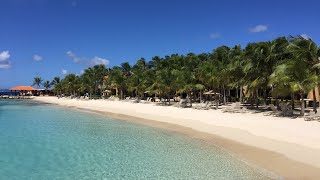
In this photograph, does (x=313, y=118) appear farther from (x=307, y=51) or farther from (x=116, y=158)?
(x=116, y=158)

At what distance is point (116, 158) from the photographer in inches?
559

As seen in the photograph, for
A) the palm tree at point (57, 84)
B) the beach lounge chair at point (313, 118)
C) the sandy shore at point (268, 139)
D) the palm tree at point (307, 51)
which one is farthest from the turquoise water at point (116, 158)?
the palm tree at point (57, 84)

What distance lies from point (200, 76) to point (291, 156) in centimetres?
2787

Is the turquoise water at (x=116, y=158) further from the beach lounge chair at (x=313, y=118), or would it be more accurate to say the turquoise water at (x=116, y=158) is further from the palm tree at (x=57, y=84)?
the palm tree at (x=57, y=84)

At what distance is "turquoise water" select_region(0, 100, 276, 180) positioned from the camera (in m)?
11.5

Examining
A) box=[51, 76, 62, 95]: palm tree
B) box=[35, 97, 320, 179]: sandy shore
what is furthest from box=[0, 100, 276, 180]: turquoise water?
box=[51, 76, 62, 95]: palm tree

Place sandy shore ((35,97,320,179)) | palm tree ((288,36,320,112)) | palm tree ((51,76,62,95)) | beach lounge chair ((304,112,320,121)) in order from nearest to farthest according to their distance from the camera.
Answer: sandy shore ((35,97,320,179)), beach lounge chair ((304,112,320,121)), palm tree ((288,36,320,112)), palm tree ((51,76,62,95))

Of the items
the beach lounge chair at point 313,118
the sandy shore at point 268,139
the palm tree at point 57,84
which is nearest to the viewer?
the sandy shore at point 268,139

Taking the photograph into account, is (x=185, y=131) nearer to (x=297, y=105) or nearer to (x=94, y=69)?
(x=297, y=105)

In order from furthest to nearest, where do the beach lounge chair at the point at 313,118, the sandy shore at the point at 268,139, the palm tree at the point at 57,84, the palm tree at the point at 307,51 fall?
the palm tree at the point at 57,84, the palm tree at the point at 307,51, the beach lounge chair at the point at 313,118, the sandy shore at the point at 268,139

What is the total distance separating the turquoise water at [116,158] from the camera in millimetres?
11469

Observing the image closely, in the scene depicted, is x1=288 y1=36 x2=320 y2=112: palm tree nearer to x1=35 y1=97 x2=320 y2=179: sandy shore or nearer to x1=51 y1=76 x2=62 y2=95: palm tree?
x1=35 y1=97 x2=320 y2=179: sandy shore

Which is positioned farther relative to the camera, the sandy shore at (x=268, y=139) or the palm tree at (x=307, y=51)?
the palm tree at (x=307, y=51)

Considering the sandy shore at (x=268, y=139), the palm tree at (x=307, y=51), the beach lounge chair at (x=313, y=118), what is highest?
the palm tree at (x=307, y=51)
